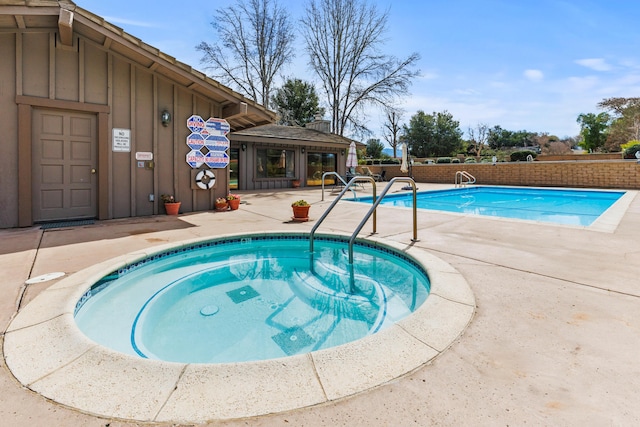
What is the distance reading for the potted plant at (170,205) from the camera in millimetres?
6766

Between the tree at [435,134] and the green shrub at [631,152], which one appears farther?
the tree at [435,134]

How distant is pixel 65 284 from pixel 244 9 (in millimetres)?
23596

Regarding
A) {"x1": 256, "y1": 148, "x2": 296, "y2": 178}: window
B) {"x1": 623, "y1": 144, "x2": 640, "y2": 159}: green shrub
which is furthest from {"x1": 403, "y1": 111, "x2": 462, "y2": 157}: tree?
{"x1": 256, "y1": 148, "x2": 296, "y2": 178}: window

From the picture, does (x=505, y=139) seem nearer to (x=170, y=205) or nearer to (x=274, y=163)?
(x=274, y=163)

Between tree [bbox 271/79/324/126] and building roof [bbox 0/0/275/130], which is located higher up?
tree [bbox 271/79/324/126]

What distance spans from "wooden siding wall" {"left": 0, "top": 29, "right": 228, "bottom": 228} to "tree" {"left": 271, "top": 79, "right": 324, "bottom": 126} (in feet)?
64.5

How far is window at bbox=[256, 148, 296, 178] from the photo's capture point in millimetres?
14008

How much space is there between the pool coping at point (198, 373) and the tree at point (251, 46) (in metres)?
23.2

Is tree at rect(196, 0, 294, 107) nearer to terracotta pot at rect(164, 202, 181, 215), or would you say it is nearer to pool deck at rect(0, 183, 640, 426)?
terracotta pot at rect(164, 202, 181, 215)

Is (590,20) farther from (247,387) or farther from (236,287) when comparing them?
(247,387)

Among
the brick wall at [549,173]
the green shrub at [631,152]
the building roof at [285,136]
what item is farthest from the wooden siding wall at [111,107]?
the green shrub at [631,152]

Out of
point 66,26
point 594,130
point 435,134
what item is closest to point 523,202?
point 66,26

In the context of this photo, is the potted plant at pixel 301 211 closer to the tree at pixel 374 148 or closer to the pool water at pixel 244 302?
the pool water at pixel 244 302

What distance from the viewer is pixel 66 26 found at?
4977mm
